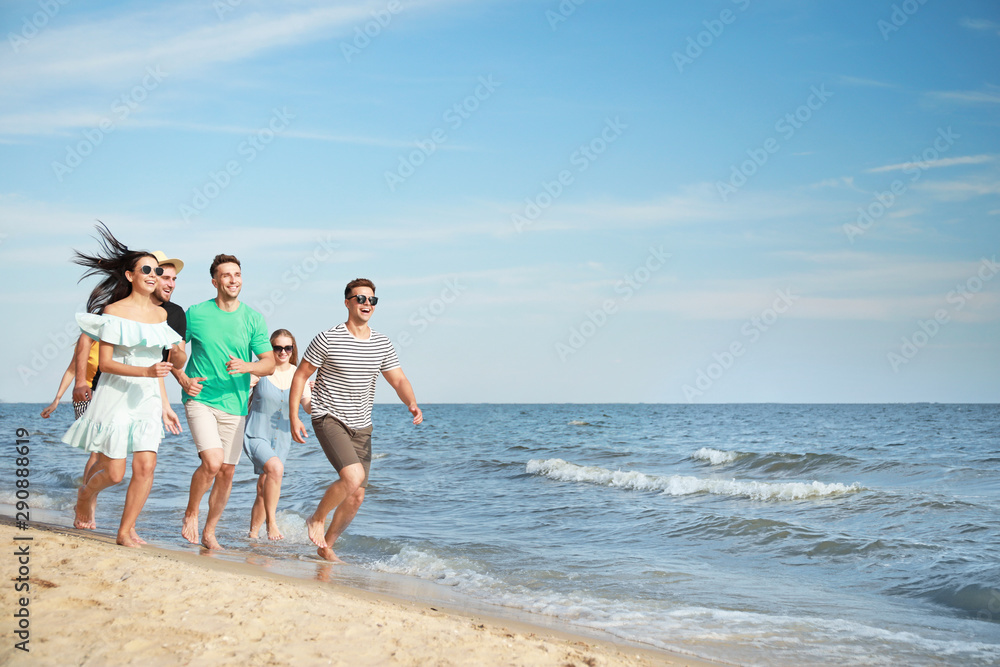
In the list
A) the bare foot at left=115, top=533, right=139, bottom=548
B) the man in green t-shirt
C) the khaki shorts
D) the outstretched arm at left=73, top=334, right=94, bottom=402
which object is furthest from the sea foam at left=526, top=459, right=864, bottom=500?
the outstretched arm at left=73, top=334, right=94, bottom=402

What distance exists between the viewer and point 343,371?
593 cm

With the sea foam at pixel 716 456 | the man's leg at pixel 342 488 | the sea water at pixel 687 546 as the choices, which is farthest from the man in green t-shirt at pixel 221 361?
the sea foam at pixel 716 456

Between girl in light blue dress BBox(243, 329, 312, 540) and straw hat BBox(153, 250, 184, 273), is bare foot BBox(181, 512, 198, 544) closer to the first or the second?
girl in light blue dress BBox(243, 329, 312, 540)

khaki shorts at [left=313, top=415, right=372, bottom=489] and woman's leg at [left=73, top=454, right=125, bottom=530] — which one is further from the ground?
khaki shorts at [left=313, top=415, right=372, bottom=489]

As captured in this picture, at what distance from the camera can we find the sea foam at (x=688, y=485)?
40.9ft

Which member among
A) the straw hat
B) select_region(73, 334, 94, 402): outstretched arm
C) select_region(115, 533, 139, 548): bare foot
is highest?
the straw hat

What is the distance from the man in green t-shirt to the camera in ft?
19.7

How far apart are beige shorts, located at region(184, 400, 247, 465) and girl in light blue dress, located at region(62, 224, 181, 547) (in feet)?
1.53

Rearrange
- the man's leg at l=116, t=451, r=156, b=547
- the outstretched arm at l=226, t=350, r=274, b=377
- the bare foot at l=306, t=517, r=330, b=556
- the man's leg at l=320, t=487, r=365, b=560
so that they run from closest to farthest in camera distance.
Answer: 1. the man's leg at l=116, t=451, r=156, b=547
2. the outstretched arm at l=226, t=350, r=274, b=377
3. the man's leg at l=320, t=487, r=365, b=560
4. the bare foot at l=306, t=517, r=330, b=556

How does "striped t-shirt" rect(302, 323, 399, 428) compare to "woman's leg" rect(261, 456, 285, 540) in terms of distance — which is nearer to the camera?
"striped t-shirt" rect(302, 323, 399, 428)

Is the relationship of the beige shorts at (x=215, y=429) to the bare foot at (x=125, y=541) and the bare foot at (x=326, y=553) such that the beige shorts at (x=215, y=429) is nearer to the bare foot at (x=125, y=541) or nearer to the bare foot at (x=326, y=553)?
the bare foot at (x=125, y=541)

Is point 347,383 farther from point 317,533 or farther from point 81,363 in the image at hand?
point 81,363

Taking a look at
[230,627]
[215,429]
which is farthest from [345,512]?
[230,627]

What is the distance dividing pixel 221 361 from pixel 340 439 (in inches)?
43.7
